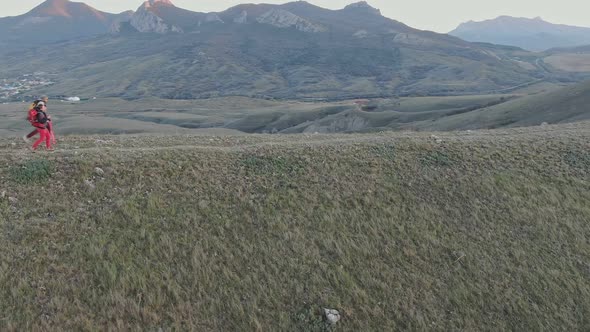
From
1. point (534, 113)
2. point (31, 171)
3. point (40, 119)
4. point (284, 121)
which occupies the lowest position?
Result: point (284, 121)

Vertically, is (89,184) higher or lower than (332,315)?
higher

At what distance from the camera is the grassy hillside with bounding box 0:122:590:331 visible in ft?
36.7

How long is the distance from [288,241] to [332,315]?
3.34 metres

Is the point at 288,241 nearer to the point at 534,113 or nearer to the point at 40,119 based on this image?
the point at 40,119

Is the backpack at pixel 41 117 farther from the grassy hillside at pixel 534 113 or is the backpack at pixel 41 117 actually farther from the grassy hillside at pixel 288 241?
the grassy hillside at pixel 534 113

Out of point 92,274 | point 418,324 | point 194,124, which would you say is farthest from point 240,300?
point 194,124

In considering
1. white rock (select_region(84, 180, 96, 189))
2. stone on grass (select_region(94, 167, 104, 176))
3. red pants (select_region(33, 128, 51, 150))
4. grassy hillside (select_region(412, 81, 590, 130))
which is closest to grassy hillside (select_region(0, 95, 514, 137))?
grassy hillside (select_region(412, 81, 590, 130))

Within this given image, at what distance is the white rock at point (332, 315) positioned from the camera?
36.5 ft

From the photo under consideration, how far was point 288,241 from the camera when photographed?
1380 centimetres

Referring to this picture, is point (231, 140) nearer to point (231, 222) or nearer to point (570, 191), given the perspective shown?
point (231, 222)

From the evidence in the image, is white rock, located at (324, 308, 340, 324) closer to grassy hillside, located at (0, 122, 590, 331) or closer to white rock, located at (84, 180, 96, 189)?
grassy hillside, located at (0, 122, 590, 331)

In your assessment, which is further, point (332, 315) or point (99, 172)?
point (99, 172)

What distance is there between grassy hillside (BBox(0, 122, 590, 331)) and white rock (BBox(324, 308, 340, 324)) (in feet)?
0.56

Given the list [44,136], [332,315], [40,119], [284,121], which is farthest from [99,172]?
[284,121]
